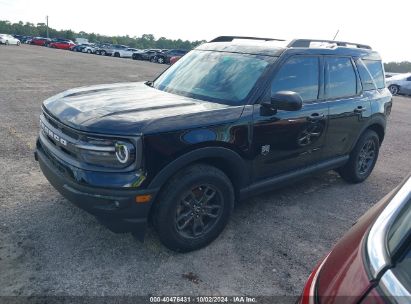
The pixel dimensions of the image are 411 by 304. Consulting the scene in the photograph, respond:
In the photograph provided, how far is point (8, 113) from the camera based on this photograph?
25.4ft

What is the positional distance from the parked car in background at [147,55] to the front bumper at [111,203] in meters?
34.3

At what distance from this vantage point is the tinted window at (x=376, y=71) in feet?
16.8

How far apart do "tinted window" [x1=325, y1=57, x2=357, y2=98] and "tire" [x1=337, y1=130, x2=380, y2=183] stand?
2.66ft

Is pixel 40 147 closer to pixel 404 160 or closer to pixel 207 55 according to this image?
pixel 207 55

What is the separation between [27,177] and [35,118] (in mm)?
3361

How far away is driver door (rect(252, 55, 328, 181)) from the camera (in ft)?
11.9

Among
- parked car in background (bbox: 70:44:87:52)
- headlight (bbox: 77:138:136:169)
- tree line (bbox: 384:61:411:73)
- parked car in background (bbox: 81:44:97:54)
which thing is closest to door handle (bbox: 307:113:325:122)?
headlight (bbox: 77:138:136:169)

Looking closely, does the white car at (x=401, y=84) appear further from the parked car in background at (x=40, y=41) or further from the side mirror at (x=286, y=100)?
the parked car in background at (x=40, y=41)

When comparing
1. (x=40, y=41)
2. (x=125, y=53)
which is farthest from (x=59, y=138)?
(x=40, y=41)

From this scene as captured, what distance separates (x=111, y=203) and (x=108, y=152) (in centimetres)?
40

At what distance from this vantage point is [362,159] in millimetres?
5355

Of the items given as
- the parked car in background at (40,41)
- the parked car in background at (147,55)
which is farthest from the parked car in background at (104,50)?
the parked car in background at (40,41)

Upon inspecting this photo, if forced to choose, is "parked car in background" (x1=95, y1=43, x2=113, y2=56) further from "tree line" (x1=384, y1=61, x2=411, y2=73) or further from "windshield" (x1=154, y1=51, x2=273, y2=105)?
"windshield" (x1=154, y1=51, x2=273, y2=105)

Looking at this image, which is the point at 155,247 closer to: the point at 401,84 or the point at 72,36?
the point at 401,84
